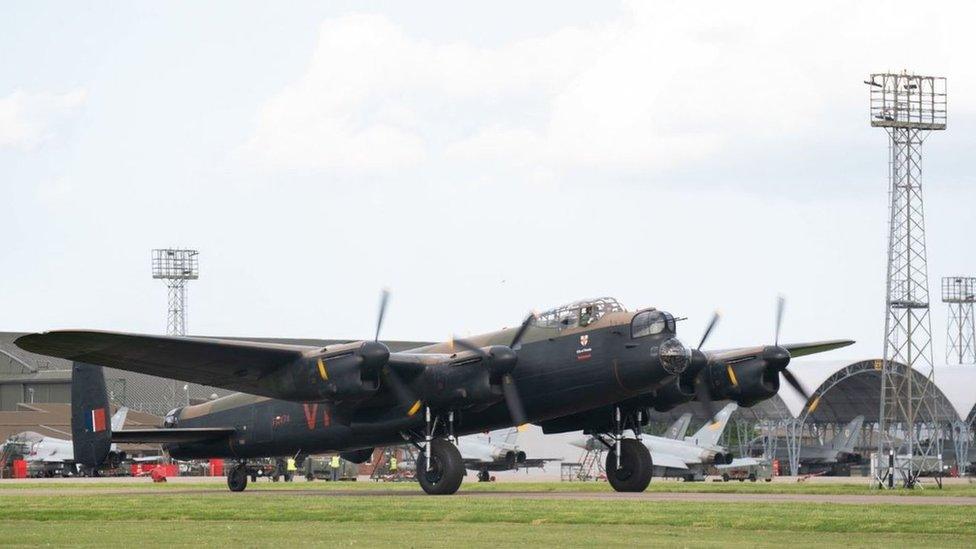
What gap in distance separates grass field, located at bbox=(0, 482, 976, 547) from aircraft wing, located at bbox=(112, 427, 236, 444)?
1023 cm

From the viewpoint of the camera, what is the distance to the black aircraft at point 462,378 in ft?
118

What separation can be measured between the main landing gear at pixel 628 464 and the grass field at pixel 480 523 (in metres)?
6.77

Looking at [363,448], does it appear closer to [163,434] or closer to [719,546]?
[163,434]

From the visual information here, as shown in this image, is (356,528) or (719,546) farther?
(356,528)

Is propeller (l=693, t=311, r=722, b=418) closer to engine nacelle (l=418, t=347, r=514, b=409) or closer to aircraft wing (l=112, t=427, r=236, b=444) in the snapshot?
engine nacelle (l=418, t=347, r=514, b=409)

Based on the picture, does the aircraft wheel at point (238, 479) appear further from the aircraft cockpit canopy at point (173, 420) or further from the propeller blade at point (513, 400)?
the propeller blade at point (513, 400)

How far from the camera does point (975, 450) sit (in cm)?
10356

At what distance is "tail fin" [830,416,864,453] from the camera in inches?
3740

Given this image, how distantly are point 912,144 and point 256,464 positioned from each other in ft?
139

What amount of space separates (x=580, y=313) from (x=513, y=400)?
10.7ft

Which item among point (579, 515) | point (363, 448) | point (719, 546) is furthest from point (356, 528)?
point (363, 448)

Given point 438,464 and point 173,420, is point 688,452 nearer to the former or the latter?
point 173,420

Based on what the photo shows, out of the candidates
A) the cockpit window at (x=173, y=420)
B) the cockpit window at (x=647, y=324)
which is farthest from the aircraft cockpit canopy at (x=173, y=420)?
the cockpit window at (x=647, y=324)

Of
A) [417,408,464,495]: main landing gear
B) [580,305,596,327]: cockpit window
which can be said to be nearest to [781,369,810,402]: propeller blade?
[580,305,596,327]: cockpit window
